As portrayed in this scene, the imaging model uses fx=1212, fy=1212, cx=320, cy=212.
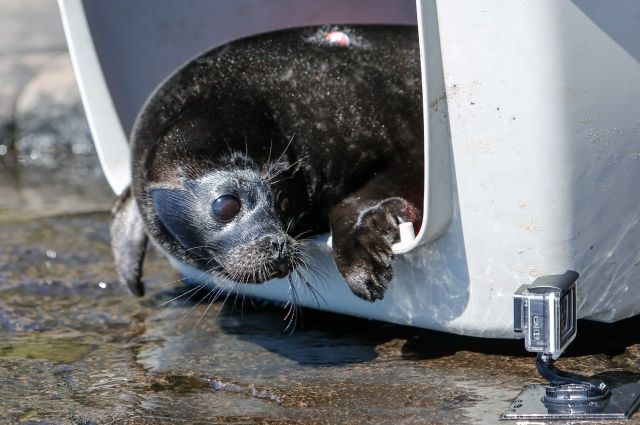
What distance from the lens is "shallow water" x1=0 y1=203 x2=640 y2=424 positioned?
2.67 meters

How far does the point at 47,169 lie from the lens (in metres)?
6.36

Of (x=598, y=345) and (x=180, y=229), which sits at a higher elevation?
(x=180, y=229)

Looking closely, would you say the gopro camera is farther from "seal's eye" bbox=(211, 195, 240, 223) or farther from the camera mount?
"seal's eye" bbox=(211, 195, 240, 223)

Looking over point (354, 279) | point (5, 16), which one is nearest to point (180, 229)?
point (354, 279)

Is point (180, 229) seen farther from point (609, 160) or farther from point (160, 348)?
point (609, 160)

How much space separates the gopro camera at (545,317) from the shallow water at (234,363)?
0.18 metres

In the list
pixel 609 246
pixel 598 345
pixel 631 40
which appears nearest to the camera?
pixel 631 40

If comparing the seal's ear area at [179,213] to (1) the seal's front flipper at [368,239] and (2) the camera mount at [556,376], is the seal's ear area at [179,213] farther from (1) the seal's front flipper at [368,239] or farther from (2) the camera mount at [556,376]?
(2) the camera mount at [556,376]

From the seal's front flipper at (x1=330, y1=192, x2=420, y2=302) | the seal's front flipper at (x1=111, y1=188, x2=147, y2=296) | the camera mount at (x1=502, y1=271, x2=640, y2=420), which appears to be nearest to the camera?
the camera mount at (x1=502, y1=271, x2=640, y2=420)

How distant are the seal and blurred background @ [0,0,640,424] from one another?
0.65 feet

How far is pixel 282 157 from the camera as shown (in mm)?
3342

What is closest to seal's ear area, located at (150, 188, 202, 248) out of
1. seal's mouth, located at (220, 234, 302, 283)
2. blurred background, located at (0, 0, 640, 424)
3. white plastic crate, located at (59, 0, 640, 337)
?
seal's mouth, located at (220, 234, 302, 283)

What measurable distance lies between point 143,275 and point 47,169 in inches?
96.6

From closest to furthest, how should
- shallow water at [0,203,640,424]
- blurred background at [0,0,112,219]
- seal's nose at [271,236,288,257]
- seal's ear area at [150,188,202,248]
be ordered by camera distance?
1. shallow water at [0,203,640,424]
2. seal's nose at [271,236,288,257]
3. seal's ear area at [150,188,202,248]
4. blurred background at [0,0,112,219]
